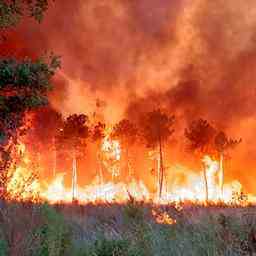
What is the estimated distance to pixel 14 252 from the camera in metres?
5.75

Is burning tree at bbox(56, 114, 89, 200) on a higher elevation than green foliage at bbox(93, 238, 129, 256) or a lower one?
higher

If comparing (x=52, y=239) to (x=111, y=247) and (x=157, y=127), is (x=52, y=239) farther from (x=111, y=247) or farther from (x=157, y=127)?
(x=157, y=127)

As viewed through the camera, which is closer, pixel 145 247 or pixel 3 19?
pixel 145 247

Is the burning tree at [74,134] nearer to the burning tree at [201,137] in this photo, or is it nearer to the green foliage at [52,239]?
the burning tree at [201,137]

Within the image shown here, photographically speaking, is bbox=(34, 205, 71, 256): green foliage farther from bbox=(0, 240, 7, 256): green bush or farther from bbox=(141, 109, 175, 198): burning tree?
bbox=(141, 109, 175, 198): burning tree

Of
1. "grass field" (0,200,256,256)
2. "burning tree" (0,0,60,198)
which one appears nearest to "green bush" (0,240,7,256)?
"grass field" (0,200,256,256)

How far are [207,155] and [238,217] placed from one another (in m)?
55.3

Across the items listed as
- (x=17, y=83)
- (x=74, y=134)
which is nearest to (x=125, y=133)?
(x=74, y=134)

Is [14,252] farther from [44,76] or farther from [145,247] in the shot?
[44,76]

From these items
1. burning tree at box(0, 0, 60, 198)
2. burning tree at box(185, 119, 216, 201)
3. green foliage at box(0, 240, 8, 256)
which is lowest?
green foliage at box(0, 240, 8, 256)

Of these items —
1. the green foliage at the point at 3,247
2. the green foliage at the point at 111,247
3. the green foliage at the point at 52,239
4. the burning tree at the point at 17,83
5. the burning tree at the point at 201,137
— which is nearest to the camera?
the green foliage at the point at 3,247

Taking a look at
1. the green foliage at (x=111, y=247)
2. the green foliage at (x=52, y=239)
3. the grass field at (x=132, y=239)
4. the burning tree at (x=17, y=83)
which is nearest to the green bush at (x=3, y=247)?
the grass field at (x=132, y=239)

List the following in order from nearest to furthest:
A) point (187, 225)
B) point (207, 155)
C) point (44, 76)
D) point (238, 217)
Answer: point (238, 217) < point (187, 225) < point (44, 76) < point (207, 155)

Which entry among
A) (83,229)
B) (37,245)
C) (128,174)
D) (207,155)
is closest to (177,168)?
(128,174)
